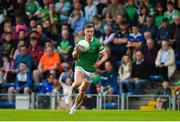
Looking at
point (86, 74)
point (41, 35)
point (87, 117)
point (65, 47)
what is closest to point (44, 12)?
point (41, 35)

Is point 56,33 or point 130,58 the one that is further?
point 56,33

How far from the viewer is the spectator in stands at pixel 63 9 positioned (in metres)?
27.0

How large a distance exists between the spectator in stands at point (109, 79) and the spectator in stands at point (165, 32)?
73.2 inches

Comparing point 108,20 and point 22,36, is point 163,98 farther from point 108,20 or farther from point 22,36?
point 22,36

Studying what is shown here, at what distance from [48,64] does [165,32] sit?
4.29m

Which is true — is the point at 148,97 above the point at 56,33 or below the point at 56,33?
below

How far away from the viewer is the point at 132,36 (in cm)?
2430

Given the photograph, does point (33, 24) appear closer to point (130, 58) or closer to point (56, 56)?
point (56, 56)

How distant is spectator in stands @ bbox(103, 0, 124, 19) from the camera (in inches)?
1010

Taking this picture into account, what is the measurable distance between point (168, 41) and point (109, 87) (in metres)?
2.55

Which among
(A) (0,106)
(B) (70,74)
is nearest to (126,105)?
(B) (70,74)

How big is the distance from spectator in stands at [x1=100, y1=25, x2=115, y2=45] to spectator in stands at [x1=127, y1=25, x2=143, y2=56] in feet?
2.61

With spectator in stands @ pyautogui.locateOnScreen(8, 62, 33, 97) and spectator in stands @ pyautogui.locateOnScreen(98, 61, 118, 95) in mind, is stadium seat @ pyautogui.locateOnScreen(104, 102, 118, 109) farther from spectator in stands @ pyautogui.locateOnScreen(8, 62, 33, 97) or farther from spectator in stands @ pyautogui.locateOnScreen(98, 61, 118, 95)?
spectator in stands @ pyautogui.locateOnScreen(8, 62, 33, 97)

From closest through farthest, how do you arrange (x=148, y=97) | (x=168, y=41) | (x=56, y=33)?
(x=148, y=97) < (x=168, y=41) < (x=56, y=33)
